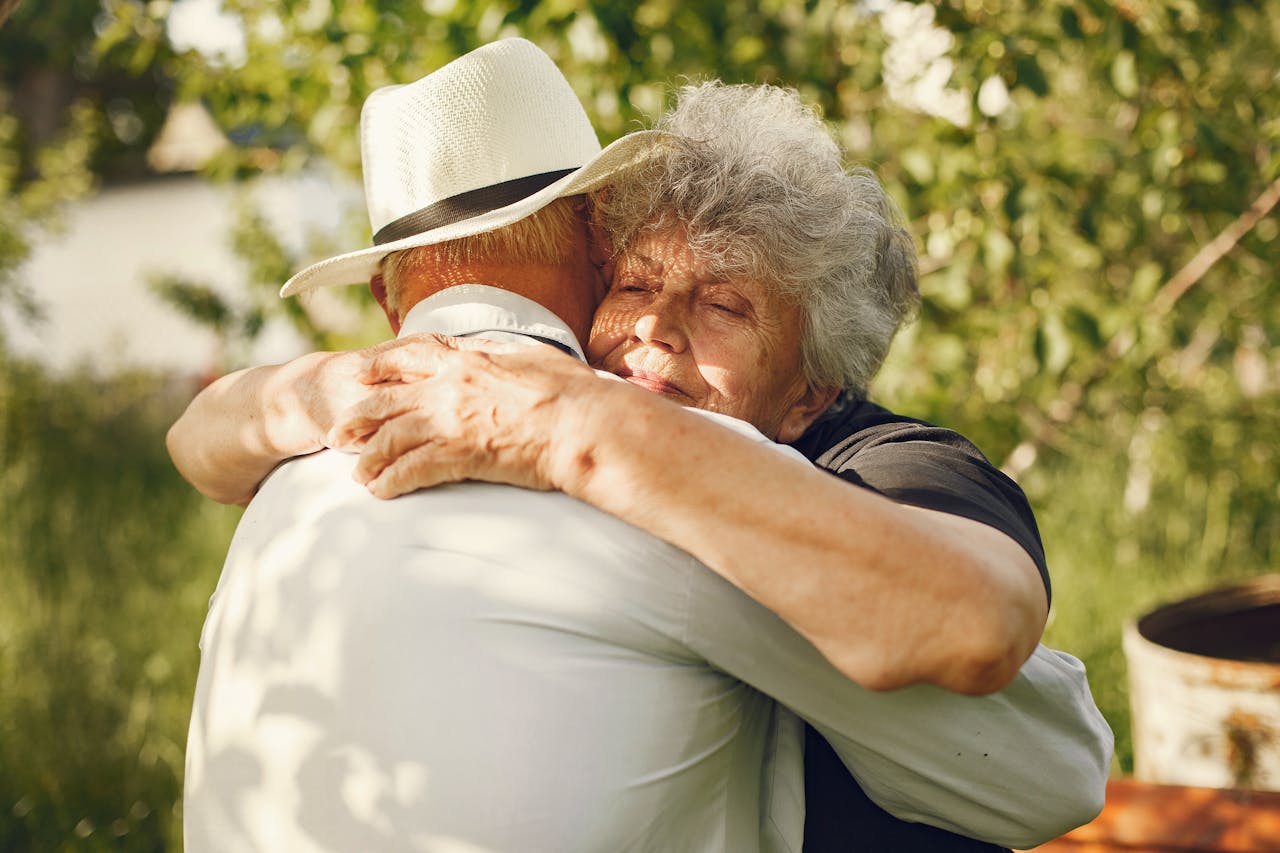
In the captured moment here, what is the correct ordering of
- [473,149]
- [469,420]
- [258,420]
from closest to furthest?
[469,420]
[258,420]
[473,149]

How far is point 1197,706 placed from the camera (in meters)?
3.69

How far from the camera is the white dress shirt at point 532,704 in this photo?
1.38 m

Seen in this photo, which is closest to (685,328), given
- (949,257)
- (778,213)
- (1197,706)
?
(778,213)

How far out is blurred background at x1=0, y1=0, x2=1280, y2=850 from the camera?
352 centimetres

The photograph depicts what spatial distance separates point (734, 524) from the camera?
1.30 meters

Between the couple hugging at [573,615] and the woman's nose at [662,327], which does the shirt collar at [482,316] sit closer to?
the couple hugging at [573,615]

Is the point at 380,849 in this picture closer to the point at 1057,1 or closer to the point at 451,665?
the point at 451,665

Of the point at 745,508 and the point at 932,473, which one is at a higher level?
the point at 745,508

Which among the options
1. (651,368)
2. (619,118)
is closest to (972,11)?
(619,118)

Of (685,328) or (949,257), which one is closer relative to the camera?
(685,328)

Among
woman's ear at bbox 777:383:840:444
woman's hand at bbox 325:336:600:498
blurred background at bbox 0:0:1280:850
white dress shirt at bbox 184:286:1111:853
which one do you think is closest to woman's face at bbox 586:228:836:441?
woman's ear at bbox 777:383:840:444

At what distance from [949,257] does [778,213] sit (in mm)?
2087

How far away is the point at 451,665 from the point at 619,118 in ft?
8.14

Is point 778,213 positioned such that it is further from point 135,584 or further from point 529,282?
point 135,584
